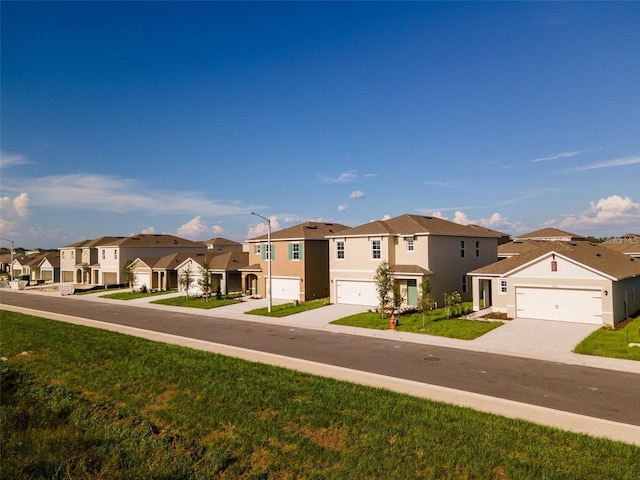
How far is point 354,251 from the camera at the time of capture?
35.1m

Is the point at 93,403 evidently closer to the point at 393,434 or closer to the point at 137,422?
the point at 137,422

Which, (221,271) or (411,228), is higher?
(411,228)

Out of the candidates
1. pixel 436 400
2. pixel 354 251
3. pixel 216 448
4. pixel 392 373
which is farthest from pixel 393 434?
pixel 354 251

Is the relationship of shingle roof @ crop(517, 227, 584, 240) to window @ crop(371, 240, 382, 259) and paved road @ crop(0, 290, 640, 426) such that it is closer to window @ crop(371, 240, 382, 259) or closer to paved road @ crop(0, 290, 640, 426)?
window @ crop(371, 240, 382, 259)

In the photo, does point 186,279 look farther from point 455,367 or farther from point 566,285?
point 566,285

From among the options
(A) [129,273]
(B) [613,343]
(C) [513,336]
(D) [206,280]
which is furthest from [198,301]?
(B) [613,343]

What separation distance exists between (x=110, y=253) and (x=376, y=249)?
138ft

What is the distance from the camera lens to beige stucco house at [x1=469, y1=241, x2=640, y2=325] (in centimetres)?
2489

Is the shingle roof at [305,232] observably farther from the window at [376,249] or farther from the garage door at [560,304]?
the garage door at [560,304]

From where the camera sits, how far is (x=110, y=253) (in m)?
60.3

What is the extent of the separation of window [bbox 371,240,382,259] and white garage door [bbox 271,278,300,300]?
811 centimetres

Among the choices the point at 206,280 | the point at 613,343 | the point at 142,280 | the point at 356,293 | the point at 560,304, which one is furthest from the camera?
the point at 142,280

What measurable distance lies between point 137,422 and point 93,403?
8.29 feet

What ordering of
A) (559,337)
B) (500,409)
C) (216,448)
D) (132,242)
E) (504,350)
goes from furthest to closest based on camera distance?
(132,242)
(559,337)
(504,350)
(500,409)
(216,448)
